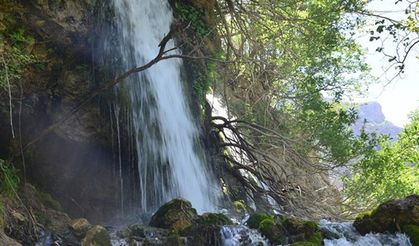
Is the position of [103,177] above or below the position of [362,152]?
below

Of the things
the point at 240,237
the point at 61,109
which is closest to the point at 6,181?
the point at 61,109

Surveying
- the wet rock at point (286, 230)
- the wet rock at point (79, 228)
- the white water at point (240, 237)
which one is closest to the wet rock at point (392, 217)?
the wet rock at point (286, 230)

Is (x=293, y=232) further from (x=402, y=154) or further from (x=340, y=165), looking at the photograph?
(x=402, y=154)

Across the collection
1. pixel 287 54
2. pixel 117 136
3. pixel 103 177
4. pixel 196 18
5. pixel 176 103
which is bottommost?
pixel 103 177

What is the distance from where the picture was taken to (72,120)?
27.7ft

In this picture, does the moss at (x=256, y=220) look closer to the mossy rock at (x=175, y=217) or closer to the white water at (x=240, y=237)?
the white water at (x=240, y=237)

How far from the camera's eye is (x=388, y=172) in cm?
1399

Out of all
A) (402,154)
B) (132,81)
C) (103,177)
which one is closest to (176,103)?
(132,81)

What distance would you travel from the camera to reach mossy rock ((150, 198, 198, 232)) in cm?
654

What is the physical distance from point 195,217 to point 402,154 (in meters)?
9.87

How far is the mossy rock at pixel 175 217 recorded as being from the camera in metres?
6.54

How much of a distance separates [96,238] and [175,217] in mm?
1422

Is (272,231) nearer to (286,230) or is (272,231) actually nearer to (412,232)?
(286,230)

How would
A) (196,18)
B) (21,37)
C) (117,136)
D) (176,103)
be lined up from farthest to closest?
(196,18), (176,103), (117,136), (21,37)
